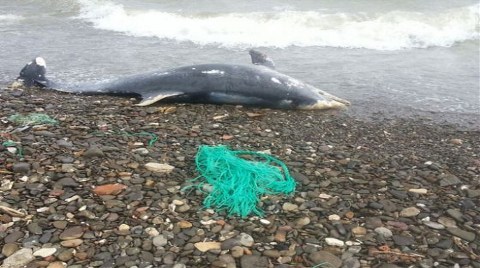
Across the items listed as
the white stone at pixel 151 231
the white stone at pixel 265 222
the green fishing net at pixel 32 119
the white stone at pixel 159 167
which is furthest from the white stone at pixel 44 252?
the green fishing net at pixel 32 119

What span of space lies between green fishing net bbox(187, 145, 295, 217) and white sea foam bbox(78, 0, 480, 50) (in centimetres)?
859

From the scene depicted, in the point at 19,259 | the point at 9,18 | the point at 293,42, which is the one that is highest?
the point at 9,18

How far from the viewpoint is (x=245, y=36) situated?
1521 cm

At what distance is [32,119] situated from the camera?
659cm

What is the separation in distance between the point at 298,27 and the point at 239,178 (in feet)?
39.9

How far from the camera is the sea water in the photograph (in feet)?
31.8

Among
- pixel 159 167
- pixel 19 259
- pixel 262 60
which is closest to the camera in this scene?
pixel 19 259

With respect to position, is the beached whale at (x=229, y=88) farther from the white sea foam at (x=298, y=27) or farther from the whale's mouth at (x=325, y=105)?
the white sea foam at (x=298, y=27)

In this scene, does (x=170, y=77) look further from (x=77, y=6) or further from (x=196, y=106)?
(x=77, y=6)

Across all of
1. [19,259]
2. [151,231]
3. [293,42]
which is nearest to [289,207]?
[151,231]

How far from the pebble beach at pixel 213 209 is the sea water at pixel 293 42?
249 cm

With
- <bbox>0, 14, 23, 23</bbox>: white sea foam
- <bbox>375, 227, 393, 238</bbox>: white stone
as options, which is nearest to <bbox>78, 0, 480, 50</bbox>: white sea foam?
<bbox>0, 14, 23, 23</bbox>: white sea foam

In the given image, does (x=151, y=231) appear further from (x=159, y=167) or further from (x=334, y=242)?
(x=334, y=242)

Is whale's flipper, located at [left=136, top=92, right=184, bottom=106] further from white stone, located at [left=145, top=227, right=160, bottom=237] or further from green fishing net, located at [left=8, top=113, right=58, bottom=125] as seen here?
white stone, located at [left=145, top=227, right=160, bottom=237]
